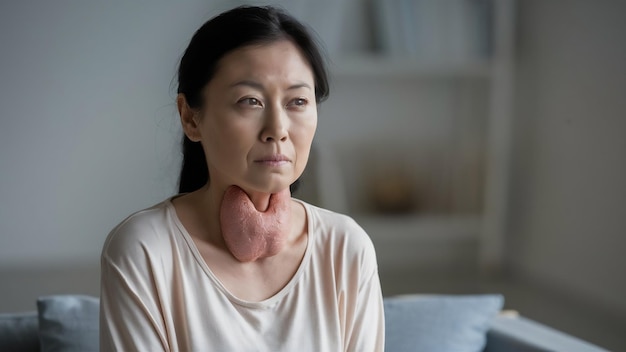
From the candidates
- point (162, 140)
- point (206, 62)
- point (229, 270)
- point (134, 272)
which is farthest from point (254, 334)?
point (162, 140)

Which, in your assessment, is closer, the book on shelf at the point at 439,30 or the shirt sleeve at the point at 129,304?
the shirt sleeve at the point at 129,304

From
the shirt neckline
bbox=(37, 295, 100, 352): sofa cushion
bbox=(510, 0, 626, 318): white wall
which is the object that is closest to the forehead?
the shirt neckline

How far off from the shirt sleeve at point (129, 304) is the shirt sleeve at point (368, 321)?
317mm

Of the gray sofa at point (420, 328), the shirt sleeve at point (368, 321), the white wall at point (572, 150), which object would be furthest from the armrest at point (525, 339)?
the white wall at point (572, 150)

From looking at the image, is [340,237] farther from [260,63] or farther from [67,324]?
[67,324]

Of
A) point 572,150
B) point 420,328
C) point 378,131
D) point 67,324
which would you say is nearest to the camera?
point 67,324

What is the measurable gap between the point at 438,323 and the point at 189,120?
77 cm

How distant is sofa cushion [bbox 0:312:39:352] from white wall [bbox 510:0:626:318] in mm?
2631

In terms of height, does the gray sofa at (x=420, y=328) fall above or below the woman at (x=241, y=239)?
below

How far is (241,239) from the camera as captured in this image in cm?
129

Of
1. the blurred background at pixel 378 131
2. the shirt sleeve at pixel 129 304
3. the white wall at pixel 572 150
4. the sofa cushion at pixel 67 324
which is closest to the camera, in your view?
the shirt sleeve at pixel 129 304

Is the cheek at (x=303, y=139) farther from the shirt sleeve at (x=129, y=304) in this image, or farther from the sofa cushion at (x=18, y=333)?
the sofa cushion at (x=18, y=333)

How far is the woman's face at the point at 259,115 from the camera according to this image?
4.06 ft

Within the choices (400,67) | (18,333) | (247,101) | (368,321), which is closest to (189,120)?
(247,101)
